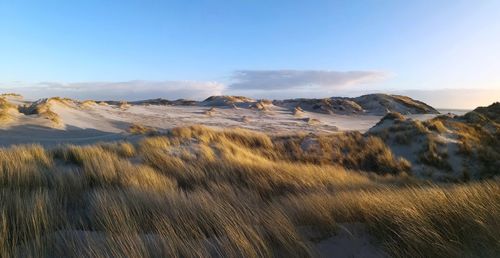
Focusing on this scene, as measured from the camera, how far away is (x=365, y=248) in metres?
3.05

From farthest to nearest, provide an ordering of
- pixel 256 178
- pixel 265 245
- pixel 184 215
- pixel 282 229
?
pixel 256 178 < pixel 184 215 < pixel 282 229 < pixel 265 245

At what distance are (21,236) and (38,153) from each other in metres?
4.39

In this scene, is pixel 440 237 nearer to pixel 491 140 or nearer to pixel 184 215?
pixel 184 215

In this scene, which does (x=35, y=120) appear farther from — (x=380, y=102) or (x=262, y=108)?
(x=380, y=102)

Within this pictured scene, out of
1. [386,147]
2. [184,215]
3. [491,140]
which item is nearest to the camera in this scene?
[184,215]

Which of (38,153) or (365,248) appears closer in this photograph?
(365,248)

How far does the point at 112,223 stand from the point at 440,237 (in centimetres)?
266

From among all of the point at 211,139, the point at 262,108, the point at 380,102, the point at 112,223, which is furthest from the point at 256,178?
the point at 380,102

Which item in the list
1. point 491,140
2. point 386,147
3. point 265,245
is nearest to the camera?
point 265,245

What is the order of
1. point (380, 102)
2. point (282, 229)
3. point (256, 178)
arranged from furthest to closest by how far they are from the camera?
point (380, 102) < point (256, 178) < point (282, 229)

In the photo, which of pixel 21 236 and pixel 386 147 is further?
pixel 386 147

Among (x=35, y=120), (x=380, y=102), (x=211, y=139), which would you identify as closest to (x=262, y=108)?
(x=380, y=102)

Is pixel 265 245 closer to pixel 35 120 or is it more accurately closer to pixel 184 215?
pixel 184 215

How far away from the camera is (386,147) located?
1271 cm
